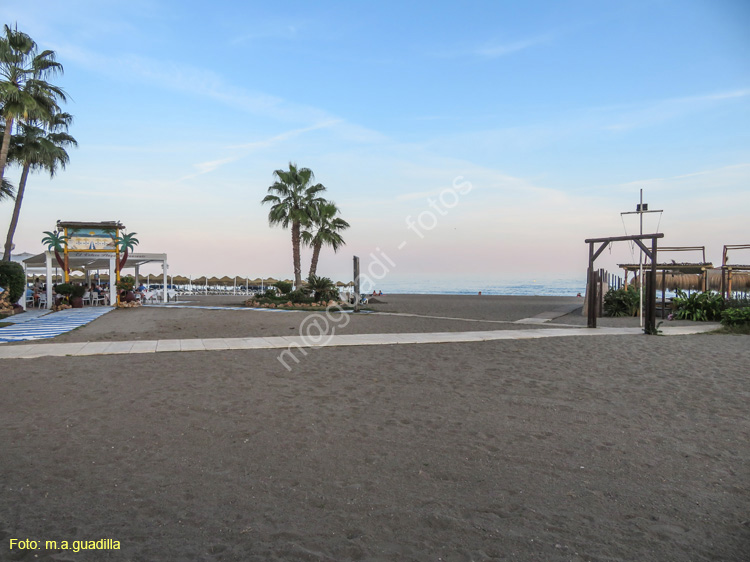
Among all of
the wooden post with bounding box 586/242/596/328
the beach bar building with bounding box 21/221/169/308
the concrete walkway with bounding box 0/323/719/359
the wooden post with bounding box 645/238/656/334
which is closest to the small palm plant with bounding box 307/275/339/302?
the beach bar building with bounding box 21/221/169/308

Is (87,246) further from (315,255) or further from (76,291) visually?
(315,255)

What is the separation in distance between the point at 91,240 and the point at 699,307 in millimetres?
25345

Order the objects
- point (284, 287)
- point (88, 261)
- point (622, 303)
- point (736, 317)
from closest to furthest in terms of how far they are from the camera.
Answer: point (736, 317) < point (622, 303) < point (88, 261) < point (284, 287)

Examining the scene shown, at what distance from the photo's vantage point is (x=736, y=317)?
14898mm

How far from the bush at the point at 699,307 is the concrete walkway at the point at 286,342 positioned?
339 centimetres

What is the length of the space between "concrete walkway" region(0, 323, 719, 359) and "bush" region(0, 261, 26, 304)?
38.8 ft

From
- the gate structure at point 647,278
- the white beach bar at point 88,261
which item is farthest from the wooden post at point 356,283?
the white beach bar at point 88,261

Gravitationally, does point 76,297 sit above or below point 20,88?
below

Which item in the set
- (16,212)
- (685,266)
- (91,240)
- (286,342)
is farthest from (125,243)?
(685,266)

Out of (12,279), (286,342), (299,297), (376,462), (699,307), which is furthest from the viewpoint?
(299,297)

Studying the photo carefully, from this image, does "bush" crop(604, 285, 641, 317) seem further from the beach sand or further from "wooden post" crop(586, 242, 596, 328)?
the beach sand

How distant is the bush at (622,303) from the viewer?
64.6 ft

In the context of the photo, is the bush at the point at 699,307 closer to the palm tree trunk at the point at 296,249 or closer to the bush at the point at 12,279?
the palm tree trunk at the point at 296,249

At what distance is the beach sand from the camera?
291 centimetres
